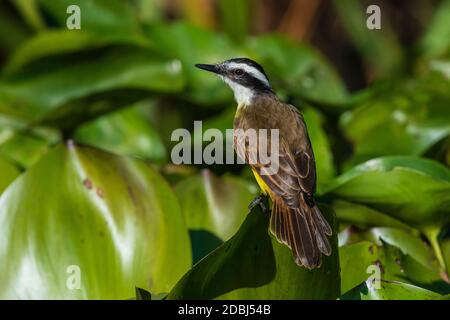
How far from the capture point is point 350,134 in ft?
11.1

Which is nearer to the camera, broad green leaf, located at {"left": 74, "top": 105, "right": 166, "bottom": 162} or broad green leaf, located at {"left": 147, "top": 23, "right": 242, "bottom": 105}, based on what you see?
broad green leaf, located at {"left": 74, "top": 105, "right": 166, "bottom": 162}

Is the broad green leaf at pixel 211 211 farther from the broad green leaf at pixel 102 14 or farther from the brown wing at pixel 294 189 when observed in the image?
the broad green leaf at pixel 102 14

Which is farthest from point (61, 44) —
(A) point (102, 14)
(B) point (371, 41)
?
(B) point (371, 41)

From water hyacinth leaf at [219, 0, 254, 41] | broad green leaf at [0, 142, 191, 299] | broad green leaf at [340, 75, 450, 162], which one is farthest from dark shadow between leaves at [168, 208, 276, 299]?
water hyacinth leaf at [219, 0, 254, 41]

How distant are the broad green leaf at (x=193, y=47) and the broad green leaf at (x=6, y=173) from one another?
48.4 inches

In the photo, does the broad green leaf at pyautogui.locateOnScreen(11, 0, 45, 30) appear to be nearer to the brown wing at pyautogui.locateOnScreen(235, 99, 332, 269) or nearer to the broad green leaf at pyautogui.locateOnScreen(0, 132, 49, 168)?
the broad green leaf at pyautogui.locateOnScreen(0, 132, 49, 168)

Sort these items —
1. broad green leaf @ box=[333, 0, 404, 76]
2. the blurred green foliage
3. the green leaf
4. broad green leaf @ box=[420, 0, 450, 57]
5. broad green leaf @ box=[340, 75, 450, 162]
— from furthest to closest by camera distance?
broad green leaf @ box=[333, 0, 404, 76], broad green leaf @ box=[420, 0, 450, 57], broad green leaf @ box=[340, 75, 450, 162], the blurred green foliage, the green leaf

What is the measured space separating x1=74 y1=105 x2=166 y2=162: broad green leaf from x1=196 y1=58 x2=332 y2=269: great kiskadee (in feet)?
2.88

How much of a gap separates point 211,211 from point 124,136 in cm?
103

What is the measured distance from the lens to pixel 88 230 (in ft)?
7.54

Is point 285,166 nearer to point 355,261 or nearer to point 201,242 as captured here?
point 355,261

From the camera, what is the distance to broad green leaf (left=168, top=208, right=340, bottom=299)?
74.8 inches
